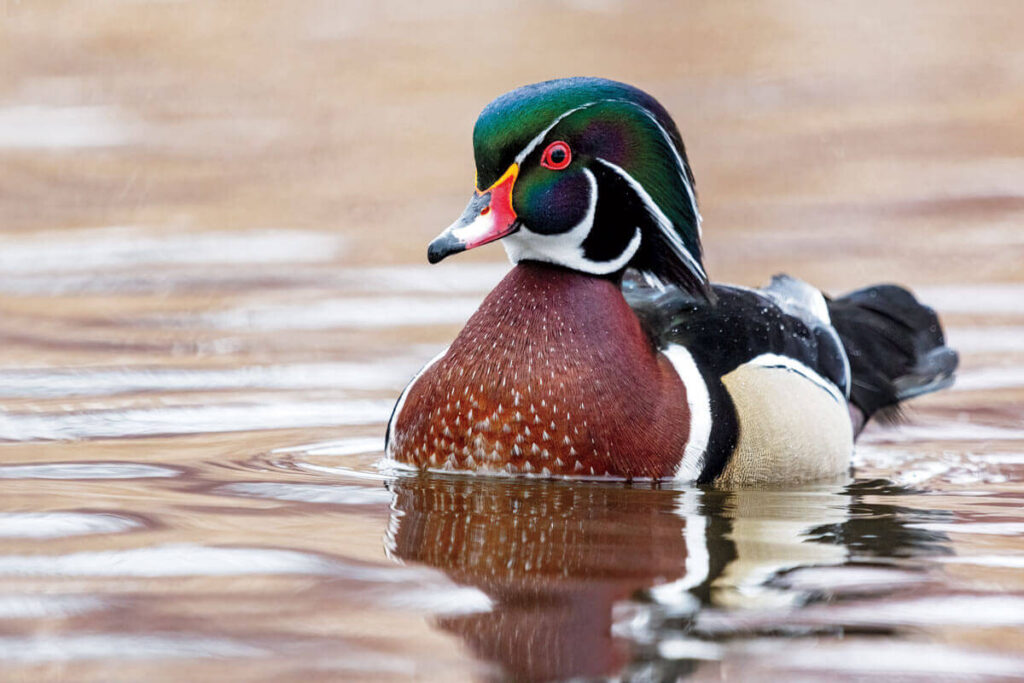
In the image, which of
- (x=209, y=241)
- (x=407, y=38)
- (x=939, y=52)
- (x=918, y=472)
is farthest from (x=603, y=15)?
(x=918, y=472)

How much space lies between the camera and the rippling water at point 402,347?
157 inches

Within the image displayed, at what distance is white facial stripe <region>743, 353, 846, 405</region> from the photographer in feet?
18.7

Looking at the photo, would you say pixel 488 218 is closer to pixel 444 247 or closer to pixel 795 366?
pixel 444 247

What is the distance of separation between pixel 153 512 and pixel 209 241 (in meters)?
4.46

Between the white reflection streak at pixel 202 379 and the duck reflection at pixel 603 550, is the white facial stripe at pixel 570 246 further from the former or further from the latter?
the white reflection streak at pixel 202 379

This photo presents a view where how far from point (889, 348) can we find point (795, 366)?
963mm

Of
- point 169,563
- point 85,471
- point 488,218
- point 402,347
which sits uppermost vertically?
point 488,218

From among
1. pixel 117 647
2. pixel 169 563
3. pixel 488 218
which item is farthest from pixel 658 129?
pixel 117 647

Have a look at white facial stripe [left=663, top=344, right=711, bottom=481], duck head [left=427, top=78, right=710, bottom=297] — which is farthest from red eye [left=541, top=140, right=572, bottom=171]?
white facial stripe [left=663, top=344, right=711, bottom=481]

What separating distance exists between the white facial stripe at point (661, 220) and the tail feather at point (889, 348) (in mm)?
1185

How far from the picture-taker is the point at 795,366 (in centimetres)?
580

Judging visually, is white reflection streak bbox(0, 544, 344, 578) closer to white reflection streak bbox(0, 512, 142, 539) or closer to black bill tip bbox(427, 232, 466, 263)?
white reflection streak bbox(0, 512, 142, 539)

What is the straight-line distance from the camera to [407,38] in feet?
46.5

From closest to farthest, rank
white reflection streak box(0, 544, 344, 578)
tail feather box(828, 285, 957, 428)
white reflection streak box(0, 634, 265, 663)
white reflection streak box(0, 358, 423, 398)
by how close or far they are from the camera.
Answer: white reflection streak box(0, 634, 265, 663)
white reflection streak box(0, 544, 344, 578)
tail feather box(828, 285, 957, 428)
white reflection streak box(0, 358, 423, 398)
